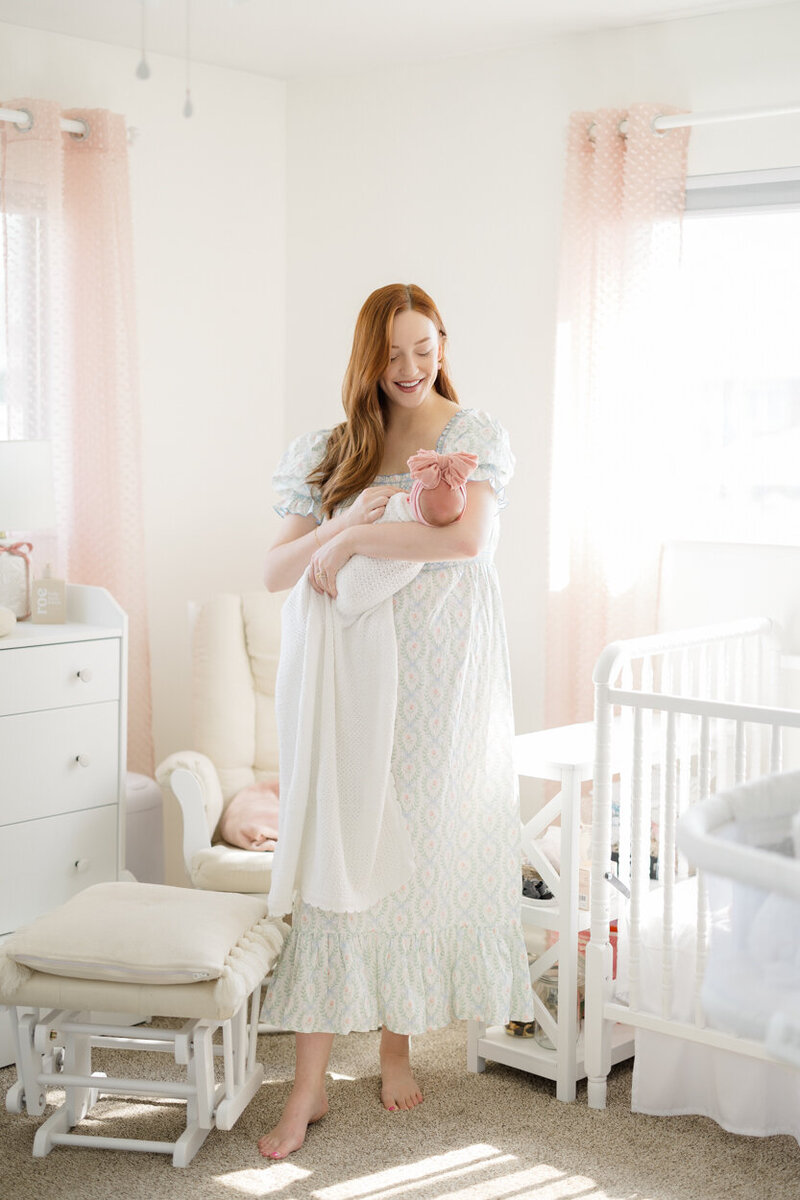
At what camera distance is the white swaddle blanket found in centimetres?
217

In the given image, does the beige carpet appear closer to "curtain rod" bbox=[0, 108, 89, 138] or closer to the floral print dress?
the floral print dress

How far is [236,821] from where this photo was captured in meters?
2.88

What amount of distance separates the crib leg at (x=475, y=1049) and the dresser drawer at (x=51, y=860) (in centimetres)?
84

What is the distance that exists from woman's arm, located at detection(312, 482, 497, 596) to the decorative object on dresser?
814 millimetres

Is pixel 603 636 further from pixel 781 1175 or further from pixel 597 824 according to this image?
pixel 781 1175

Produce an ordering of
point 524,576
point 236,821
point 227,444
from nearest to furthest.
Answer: point 236,821
point 524,576
point 227,444

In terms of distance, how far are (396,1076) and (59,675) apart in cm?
105

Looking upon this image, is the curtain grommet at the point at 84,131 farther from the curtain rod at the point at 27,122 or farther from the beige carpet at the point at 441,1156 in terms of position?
the beige carpet at the point at 441,1156

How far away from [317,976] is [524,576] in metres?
1.43

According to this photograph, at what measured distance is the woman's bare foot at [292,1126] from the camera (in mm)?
2215

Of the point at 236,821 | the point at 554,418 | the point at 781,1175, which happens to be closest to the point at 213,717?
the point at 236,821

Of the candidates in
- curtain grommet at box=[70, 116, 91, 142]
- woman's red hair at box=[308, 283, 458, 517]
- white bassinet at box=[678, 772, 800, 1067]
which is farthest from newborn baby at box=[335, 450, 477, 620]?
curtain grommet at box=[70, 116, 91, 142]

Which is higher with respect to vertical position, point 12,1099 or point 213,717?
point 213,717

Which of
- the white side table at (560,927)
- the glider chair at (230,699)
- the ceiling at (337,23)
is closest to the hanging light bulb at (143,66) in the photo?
the ceiling at (337,23)
